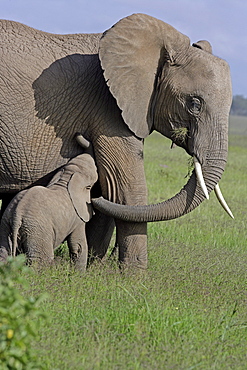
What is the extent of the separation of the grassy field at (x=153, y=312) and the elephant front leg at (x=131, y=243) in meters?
0.14

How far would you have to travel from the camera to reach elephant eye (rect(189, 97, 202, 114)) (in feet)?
20.7

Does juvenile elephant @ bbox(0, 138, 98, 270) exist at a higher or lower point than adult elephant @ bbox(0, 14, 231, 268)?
lower

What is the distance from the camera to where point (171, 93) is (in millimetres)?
6438

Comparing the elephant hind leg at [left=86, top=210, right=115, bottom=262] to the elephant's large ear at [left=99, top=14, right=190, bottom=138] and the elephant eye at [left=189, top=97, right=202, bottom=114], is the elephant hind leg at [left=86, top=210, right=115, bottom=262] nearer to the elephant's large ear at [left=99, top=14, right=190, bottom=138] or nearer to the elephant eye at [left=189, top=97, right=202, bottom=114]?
the elephant's large ear at [left=99, top=14, right=190, bottom=138]

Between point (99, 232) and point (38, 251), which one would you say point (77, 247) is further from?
point (99, 232)

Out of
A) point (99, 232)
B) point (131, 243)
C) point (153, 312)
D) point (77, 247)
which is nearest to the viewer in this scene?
point (153, 312)

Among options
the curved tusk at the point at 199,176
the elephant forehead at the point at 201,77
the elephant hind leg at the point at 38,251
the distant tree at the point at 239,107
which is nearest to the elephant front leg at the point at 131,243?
the curved tusk at the point at 199,176

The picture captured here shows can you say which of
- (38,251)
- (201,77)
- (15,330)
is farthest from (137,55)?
(15,330)

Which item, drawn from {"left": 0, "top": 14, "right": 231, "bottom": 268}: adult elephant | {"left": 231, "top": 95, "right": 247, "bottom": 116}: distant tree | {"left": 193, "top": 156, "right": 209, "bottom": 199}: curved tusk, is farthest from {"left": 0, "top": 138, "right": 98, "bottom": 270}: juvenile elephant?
{"left": 231, "top": 95, "right": 247, "bottom": 116}: distant tree

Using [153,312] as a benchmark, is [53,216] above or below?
above

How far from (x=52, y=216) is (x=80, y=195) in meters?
0.50

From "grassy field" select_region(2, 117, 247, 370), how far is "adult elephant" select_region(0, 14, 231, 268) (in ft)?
2.14

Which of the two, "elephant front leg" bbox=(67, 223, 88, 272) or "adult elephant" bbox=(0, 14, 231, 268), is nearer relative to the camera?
"adult elephant" bbox=(0, 14, 231, 268)

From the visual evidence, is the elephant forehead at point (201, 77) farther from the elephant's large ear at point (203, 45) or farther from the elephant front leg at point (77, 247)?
the elephant front leg at point (77, 247)
